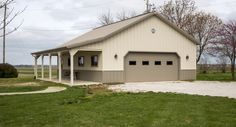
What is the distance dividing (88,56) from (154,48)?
15.4 ft

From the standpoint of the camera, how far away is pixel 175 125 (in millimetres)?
7715

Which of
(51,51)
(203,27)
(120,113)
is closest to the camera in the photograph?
(120,113)

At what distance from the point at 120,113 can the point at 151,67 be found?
14.7 meters

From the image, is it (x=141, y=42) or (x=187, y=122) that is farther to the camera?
(x=141, y=42)

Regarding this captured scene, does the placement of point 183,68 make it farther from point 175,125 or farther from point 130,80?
point 175,125

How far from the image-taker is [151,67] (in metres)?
23.8

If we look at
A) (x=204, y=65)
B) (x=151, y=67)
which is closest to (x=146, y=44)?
(x=151, y=67)

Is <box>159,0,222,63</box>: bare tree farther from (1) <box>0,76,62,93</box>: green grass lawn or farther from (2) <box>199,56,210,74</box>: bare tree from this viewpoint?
(1) <box>0,76,62,93</box>: green grass lawn

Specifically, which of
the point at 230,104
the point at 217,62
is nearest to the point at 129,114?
the point at 230,104

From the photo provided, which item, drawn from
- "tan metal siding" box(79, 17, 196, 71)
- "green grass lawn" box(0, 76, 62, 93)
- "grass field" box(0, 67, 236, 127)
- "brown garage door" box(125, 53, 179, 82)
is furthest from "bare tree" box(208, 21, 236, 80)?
"grass field" box(0, 67, 236, 127)

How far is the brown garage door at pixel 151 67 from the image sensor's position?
899 inches

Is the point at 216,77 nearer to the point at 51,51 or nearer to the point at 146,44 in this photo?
the point at 146,44

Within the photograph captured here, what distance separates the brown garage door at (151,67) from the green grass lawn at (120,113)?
34.4 feet

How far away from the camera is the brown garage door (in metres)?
22.8
